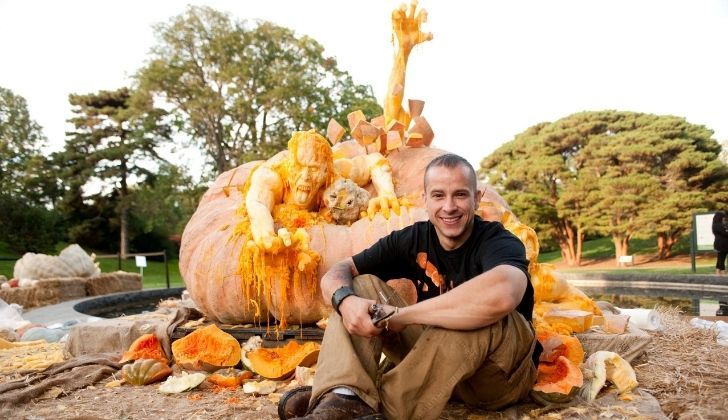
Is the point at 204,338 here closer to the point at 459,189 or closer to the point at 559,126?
the point at 459,189

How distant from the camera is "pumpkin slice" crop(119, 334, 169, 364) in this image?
3455 mm

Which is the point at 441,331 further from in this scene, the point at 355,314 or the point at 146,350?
the point at 146,350

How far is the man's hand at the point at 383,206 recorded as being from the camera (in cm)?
362

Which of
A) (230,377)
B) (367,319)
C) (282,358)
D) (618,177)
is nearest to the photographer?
(367,319)

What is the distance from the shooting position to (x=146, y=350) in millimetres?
3533

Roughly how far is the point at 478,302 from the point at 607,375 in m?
1.22

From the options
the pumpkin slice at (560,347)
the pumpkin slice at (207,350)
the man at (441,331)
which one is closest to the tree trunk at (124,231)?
the pumpkin slice at (207,350)

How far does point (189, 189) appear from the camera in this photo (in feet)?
68.2

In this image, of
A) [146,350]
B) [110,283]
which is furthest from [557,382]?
[110,283]

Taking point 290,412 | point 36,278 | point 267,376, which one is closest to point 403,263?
point 290,412

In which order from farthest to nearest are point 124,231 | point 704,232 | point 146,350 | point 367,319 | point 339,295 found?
point 124,231 < point 704,232 < point 146,350 < point 339,295 < point 367,319

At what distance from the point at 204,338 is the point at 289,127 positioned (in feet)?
56.5

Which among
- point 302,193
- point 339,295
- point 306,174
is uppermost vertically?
point 306,174

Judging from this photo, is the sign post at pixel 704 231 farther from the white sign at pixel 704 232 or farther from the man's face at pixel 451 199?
the man's face at pixel 451 199
